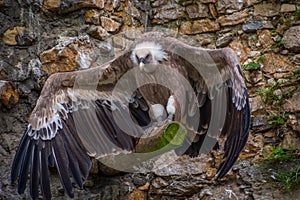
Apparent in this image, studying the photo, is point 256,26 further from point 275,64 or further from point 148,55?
point 148,55

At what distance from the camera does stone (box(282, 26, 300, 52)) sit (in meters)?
3.62

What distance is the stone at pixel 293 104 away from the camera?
3.48 m

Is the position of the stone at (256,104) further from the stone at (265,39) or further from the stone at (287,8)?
the stone at (287,8)

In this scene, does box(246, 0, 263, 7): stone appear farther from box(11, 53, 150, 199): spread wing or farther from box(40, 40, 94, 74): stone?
box(40, 40, 94, 74): stone

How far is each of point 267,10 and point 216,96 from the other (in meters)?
0.89

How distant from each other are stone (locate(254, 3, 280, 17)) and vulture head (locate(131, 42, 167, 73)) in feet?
2.75

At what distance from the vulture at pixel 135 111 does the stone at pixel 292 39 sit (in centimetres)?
70

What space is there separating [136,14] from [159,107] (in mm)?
849

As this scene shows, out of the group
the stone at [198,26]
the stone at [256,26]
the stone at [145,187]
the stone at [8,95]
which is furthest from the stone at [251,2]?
the stone at [8,95]

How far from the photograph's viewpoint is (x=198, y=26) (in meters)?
3.93

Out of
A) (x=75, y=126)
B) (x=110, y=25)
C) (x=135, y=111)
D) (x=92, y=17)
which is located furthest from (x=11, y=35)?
(x=135, y=111)

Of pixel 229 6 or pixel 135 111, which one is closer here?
pixel 135 111

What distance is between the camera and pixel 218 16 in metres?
3.88

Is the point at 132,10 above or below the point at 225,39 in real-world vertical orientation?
above
